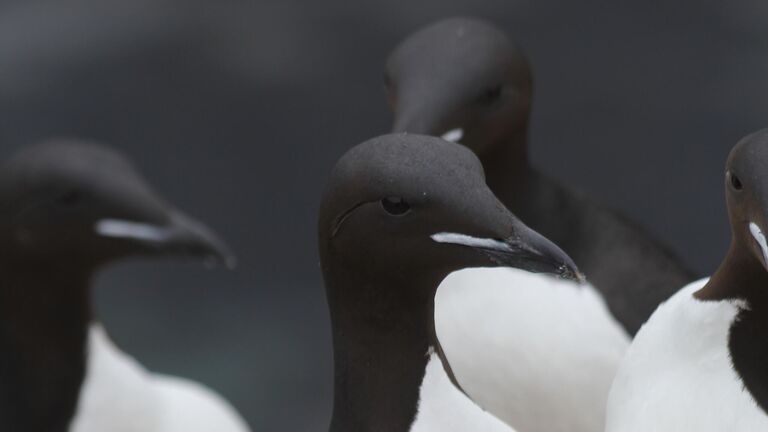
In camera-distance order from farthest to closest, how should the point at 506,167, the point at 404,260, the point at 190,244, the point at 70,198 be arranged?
the point at 70,198
the point at 190,244
the point at 506,167
the point at 404,260

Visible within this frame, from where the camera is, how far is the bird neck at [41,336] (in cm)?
658

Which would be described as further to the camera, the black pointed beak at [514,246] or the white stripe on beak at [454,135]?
the white stripe on beak at [454,135]

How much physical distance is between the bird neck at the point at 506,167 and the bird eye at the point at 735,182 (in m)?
1.65

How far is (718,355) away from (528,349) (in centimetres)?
110

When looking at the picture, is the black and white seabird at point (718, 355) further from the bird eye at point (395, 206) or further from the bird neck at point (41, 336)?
the bird neck at point (41, 336)

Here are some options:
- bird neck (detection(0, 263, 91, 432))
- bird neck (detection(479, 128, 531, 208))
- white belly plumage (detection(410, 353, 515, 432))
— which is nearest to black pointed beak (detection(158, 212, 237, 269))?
bird neck (detection(0, 263, 91, 432))

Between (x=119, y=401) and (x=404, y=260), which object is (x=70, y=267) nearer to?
(x=119, y=401)

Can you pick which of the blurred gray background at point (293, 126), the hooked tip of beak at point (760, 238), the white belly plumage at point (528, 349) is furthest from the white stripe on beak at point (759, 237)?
the blurred gray background at point (293, 126)

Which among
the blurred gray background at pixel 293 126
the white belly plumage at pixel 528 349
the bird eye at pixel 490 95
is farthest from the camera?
the blurred gray background at pixel 293 126

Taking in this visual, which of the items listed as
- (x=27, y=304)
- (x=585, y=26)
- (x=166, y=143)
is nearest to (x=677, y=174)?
(x=585, y=26)

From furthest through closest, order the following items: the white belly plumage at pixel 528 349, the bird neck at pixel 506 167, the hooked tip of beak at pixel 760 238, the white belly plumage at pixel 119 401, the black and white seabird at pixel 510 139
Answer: the white belly plumage at pixel 119 401 < the bird neck at pixel 506 167 < the black and white seabird at pixel 510 139 < the white belly plumage at pixel 528 349 < the hooked tip of beak at pixel 760 238

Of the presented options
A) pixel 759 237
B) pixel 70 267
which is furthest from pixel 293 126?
pixel 759 237

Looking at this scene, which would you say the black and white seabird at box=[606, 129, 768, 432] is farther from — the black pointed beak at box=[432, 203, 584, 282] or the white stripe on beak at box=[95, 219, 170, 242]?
the white stripe on beak at box=[95, 219, 170, 242]

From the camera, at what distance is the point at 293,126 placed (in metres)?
12.1
